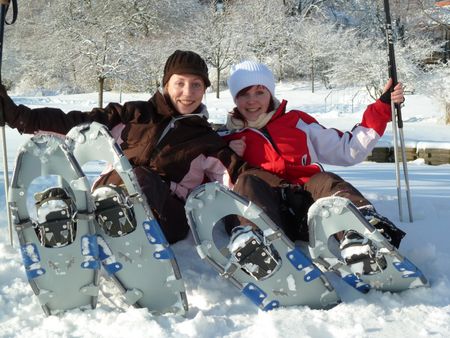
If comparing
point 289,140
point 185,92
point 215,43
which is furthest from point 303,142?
point 215,43

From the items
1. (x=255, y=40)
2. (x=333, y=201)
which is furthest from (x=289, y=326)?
(x=255, y=40)

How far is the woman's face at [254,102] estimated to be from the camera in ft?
8.46

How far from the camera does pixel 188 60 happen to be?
2439 mm

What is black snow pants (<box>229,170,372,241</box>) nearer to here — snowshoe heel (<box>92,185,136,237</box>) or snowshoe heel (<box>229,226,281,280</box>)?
snowshoe heel (<box>229,226,281,280</box>)

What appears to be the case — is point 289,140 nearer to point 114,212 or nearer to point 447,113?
point 114,212

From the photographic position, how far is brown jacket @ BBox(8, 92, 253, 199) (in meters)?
2.34

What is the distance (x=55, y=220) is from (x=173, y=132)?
2.74 feet

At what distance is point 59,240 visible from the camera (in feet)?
5.62

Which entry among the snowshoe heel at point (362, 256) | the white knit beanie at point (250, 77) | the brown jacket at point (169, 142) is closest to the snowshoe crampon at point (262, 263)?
the snowshoe heel at point (362, 256)

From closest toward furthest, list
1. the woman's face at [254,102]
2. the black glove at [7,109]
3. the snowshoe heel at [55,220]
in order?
the snowshoe heel at [55,220] → the black glove at [7,109] → the woman's face at [254,102]

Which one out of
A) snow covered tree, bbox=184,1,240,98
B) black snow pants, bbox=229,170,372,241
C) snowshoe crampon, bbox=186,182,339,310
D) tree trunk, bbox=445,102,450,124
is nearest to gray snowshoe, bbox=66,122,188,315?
snowshoe crampon, bbox=186,182,339,310

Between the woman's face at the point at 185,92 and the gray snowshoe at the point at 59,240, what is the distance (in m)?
0.80

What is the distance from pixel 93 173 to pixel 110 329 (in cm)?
269

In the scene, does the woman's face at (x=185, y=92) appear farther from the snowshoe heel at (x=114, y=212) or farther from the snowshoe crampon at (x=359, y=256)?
the snowshoe crampon at (x=359, y=256)
